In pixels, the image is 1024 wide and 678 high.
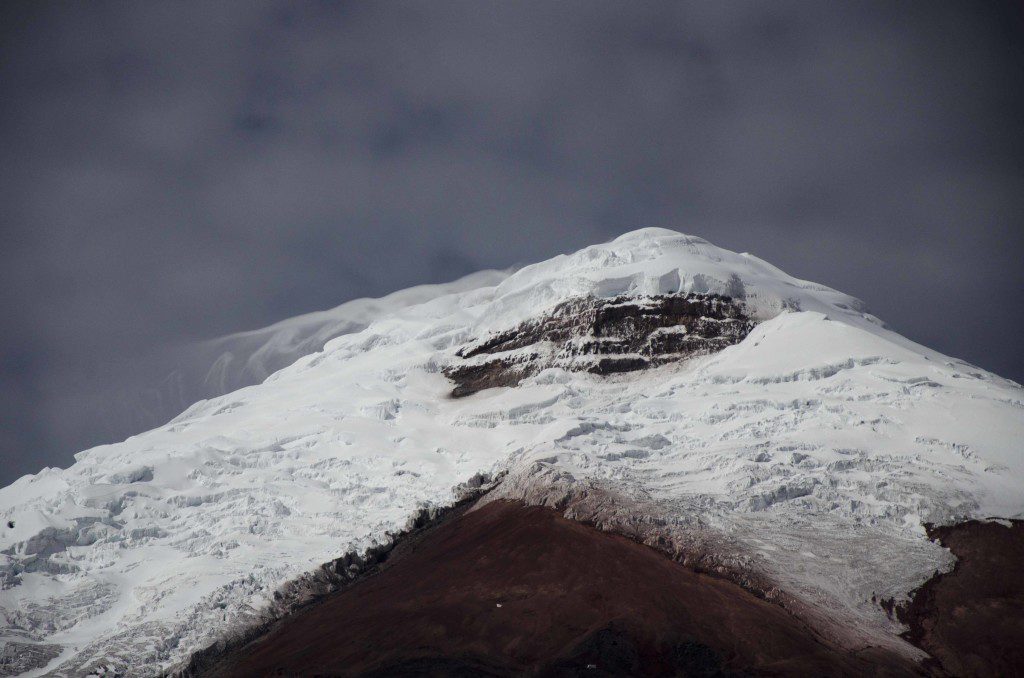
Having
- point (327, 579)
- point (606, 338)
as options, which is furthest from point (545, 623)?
point (606, 338)

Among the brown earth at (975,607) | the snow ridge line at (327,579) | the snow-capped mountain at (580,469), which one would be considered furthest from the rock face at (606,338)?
the brown earth at (975,607)

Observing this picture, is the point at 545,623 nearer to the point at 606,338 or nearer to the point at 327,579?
the point at 327,579

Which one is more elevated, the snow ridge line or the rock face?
the rock face

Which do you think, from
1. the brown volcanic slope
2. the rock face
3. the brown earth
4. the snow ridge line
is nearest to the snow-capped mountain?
the rock face

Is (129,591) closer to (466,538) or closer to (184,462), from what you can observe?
(184,462)

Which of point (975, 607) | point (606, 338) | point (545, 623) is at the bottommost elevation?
point (545, 623)

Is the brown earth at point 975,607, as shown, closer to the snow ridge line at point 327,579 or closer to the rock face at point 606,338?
the snow ridge line at point 327,579

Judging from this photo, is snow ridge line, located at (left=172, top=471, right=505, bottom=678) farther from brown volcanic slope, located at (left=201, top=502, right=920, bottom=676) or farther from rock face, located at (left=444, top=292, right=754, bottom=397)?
rock face, located at (left=444, top=292, right=754, bottom=397)

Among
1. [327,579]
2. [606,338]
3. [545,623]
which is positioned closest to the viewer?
[545,623]
